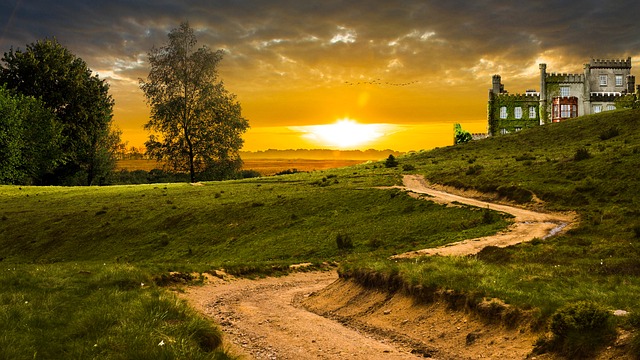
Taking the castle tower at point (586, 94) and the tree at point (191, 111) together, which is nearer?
the tree at point (191, 111)

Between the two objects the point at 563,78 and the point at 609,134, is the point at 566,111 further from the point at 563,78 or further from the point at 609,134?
the point at 609,134

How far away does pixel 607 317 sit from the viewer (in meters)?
10.7

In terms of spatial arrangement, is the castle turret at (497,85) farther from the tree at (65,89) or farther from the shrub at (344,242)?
the shrub at (344,242)

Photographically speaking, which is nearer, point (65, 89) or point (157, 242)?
point (157, 242)

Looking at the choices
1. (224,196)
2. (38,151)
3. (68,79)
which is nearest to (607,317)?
(224,196)

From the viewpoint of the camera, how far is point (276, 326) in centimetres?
1548

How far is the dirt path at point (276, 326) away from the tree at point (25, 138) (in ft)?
226

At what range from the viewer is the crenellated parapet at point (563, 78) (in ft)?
370

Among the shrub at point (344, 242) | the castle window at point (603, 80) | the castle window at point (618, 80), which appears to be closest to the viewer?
the shrub at point (344, 242)

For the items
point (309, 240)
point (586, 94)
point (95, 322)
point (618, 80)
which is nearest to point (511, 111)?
point (586, 94)

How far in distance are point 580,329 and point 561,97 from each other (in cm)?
11419

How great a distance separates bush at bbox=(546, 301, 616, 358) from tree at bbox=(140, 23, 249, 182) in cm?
7493

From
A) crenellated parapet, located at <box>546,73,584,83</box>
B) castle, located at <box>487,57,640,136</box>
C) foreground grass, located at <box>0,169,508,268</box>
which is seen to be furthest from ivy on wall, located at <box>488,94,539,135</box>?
foreground grass, located at <box>0,169,508,268</box>

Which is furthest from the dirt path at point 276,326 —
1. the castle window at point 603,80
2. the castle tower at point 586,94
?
the castle window at point 603,80
